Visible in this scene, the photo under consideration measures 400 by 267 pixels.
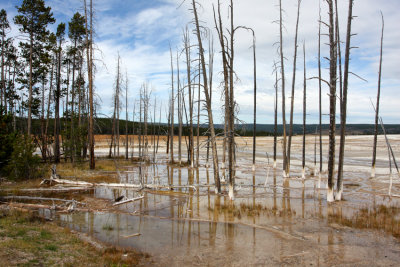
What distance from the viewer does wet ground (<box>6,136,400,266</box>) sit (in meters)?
7.64

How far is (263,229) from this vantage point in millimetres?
9898

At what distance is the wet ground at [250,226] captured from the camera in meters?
7.64

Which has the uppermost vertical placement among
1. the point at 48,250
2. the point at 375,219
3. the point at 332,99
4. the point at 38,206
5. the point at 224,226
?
the point at 332,99

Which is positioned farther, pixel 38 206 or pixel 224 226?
pixel 38 206

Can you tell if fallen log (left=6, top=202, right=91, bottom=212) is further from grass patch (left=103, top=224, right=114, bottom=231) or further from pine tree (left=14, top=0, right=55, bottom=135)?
pine tree (left=14, top=0, right=55, bottom=135)

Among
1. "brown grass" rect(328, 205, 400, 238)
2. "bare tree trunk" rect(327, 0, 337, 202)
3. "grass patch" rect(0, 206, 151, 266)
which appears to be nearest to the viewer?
"grass patch" rect(0, 206, 151, 266)

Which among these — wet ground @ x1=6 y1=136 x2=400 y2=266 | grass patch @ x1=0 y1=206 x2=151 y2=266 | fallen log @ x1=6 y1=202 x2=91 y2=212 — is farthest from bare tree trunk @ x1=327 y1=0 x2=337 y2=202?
fallen log @ x1=6 y1=202 x2=91 y2=212

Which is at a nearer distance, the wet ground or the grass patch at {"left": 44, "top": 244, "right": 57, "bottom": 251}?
the grass patch at {"left": 44, "top": 244, "right": 57, "bottom": 251}

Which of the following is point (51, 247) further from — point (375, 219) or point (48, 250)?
point (375, 219)

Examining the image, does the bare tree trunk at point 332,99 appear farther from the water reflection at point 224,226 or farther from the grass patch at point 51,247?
the grass patch at point 51,247

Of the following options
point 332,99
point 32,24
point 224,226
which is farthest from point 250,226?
point 32,24

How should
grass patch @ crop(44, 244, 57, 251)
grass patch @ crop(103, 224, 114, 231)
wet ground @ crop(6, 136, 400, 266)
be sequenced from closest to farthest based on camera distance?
grass patch @ crop(44, 244, 57, 251)
wet ground @ crop(6, 136, 400, 266)
grass patch @ crop(103, 224, 114, 231)

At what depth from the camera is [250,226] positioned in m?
10.3

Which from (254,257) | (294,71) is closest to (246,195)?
(254,257)
